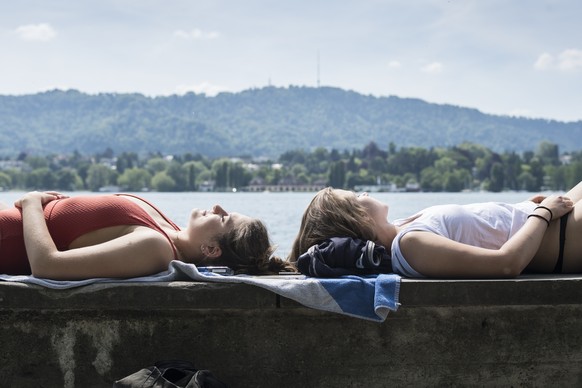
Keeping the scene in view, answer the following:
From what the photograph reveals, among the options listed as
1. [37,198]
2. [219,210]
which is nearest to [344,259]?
[219,210]

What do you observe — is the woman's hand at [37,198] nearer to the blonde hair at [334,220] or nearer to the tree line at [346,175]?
the blonde hair at [334,220]

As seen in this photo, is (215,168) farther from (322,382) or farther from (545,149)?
(322,382)

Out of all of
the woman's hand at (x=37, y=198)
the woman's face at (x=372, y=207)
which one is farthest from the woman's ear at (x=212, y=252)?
the woman's hand at (x=37, y=198)

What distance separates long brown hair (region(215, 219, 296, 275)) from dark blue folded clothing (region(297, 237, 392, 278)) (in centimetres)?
35

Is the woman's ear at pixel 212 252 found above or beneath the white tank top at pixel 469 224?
beneath

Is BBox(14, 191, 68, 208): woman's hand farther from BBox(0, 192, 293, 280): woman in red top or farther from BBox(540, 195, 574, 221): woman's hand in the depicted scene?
BBox(540, 195, 574, 221): woman's hand

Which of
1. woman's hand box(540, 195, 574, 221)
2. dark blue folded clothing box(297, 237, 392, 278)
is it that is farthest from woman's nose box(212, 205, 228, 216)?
woman's hand box(540, 195, 574, 221)

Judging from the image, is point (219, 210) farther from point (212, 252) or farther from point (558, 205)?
point (558, 205)

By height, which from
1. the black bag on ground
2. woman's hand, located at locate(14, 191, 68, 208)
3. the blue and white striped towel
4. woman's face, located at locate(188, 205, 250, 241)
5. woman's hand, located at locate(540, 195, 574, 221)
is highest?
woman's hand, located at locate(540, 195, 574, 221)

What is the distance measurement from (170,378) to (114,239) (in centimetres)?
96

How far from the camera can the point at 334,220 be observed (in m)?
5.07

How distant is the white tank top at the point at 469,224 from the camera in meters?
4.89

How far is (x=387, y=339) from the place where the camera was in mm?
4770

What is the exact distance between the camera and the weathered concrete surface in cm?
476
